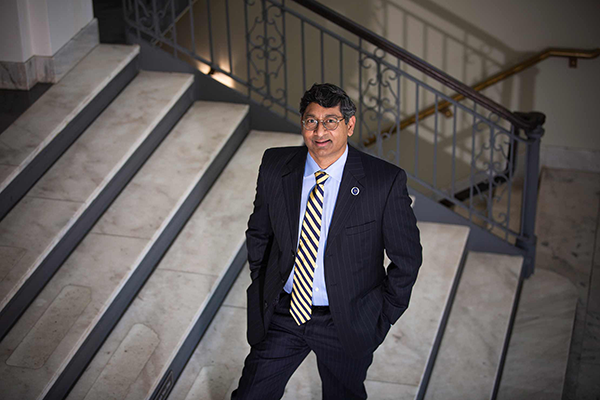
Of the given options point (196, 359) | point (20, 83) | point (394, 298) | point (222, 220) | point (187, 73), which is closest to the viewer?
point (394, 298)

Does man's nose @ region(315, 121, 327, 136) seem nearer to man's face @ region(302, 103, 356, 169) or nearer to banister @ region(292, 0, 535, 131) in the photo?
man's face @ region(302, 103, 356, 169)

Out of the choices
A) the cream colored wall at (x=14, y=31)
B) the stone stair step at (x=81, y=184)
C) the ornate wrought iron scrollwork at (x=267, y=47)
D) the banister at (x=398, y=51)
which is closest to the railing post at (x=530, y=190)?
the banister at (x=398, y=51)

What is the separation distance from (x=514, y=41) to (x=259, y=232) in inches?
184

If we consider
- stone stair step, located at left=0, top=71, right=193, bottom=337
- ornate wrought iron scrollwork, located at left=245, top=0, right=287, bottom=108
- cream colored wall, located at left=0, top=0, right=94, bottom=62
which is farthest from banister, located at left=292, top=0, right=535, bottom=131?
cream colored wall, located at left=0, top=0, right=94, bottom=62

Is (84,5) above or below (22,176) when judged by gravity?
above

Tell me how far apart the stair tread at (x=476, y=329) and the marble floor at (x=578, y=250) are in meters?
0.52

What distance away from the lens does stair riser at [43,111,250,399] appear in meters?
3.49

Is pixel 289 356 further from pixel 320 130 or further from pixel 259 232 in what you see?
pixel 320 130

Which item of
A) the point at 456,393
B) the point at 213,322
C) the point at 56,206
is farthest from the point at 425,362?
the point at 56,206

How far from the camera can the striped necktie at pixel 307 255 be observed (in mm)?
2775

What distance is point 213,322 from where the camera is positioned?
4.16 m

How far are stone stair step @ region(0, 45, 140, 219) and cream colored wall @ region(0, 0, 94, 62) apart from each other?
0.24 metres

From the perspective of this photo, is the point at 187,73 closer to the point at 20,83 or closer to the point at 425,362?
the point at 20,83

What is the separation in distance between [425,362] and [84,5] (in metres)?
3.30
